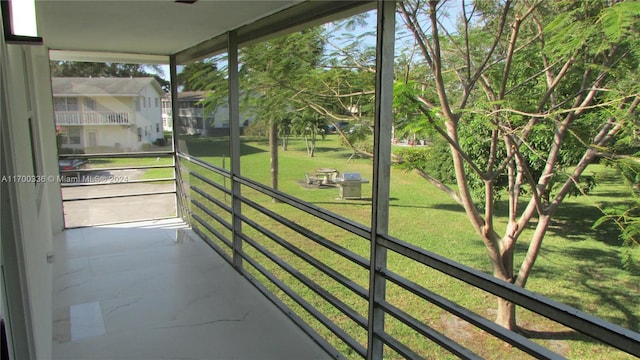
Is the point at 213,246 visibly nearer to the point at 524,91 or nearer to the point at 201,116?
the point at 201,116

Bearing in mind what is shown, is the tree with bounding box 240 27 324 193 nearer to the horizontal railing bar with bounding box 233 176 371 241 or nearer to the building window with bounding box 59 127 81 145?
the building window with bounding box 59 127 81 145

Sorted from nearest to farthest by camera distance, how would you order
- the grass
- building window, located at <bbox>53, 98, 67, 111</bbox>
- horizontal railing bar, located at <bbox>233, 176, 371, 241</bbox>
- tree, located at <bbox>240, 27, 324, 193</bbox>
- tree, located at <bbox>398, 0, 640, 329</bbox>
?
1. horizontal railing bar, located at <bbox>233, 176, 371, 241</bbox>
2. tree, located at <bbox>398, 0, 640, 329</bbox>
3. building window, located at <bbox>53, 98, 67, 111</bbox>
4. the grass
5. tree, located at <bbox>240, 27, 324, 193</bbox>

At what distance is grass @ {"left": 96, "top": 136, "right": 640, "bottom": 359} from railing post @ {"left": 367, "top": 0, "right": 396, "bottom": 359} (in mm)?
3652

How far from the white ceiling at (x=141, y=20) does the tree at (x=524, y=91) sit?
3216 millimetres

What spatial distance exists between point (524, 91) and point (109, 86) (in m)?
5.91

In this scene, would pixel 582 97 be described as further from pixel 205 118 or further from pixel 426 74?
pixel 205 118

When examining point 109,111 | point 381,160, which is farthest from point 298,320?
point 109,111

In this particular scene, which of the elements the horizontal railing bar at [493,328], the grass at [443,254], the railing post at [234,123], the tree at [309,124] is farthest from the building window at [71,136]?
the horizontal railing bar at [493,328]

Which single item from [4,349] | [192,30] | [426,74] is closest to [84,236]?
[192,30]

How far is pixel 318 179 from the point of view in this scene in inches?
439

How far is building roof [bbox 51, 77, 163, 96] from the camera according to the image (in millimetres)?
5551

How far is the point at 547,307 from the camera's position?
1061 mm

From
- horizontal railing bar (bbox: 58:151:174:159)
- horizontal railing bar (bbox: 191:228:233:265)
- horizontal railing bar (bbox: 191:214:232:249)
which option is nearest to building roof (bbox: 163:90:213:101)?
horizontal railing bar (bbox: 58:151:174:159)

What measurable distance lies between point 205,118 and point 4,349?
7.86 m
